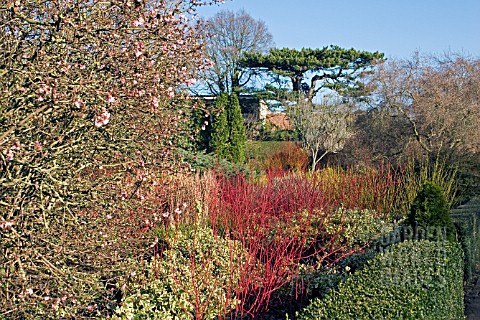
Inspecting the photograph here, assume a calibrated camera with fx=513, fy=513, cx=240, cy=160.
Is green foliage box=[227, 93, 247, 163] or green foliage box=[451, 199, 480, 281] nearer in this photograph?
green foliage box=[451, 199, 480, 281]

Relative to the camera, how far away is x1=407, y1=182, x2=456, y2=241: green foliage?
18.7 feet

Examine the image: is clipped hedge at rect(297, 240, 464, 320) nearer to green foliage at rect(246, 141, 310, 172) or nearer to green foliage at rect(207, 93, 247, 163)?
green foliage at rect(246, 141, 310, 172)

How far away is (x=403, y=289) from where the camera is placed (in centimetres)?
341

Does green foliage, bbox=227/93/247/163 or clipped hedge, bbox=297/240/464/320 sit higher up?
green foliage, bbox=227/93/247/163

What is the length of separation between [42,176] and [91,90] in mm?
540

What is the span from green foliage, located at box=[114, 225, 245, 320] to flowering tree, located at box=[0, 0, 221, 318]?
1.12 ft

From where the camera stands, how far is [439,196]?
5.79 meters

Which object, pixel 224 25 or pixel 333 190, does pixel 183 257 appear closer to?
pixel 333 190

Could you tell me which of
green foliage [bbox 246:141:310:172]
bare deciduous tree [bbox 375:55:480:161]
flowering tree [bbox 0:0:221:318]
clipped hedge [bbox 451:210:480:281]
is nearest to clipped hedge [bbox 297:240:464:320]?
clipped hedge [bbox 451:210:480:281]

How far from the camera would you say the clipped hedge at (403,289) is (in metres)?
3.03

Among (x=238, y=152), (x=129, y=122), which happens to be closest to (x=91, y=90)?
(x=129, y=122)

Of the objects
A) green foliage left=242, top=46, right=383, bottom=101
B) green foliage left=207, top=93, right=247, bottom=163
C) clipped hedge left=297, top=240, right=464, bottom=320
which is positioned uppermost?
green foliage left=242, top=46, right=383, bottom=101

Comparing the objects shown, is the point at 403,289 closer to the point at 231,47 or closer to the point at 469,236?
the point at 469,236

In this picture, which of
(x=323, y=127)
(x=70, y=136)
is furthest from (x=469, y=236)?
(x=323, y=127)
